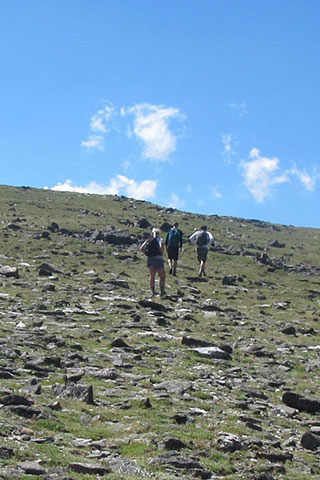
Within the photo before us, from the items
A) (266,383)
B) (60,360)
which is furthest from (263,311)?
(60,360)

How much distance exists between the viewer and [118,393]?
12.1 metres

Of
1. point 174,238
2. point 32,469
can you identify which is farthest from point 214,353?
point 174,238

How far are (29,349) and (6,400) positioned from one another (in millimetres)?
4828

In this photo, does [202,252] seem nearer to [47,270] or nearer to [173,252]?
[173,252]

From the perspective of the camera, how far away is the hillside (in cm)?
854

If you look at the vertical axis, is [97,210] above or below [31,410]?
above

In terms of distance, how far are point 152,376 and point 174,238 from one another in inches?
740

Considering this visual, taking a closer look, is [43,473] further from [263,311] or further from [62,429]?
[263,311]

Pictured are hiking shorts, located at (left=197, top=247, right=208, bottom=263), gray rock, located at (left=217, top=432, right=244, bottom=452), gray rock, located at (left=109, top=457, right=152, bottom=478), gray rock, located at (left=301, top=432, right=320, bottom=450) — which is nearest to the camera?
gray rock, located at (left=109, top=457, right=152, bottom=478)

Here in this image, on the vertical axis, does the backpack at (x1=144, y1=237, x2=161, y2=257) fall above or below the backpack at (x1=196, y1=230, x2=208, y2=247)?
below

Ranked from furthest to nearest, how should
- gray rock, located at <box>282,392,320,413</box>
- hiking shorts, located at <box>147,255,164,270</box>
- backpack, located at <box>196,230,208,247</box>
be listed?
backpack, located at <box>196,230,208,247</box> → hiking shorts, located at <box>147,255,164,270</box> → gray rock, located at <box>282,392,320,413</box>

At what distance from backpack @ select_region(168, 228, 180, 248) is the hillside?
204cm

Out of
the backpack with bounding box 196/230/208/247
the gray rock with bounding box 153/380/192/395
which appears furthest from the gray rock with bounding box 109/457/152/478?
the backpack with bounding box 196/230/208/247

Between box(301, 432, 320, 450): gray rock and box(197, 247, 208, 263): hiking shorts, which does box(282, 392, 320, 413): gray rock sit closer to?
box(301, 432, 320, 450): gray rock
